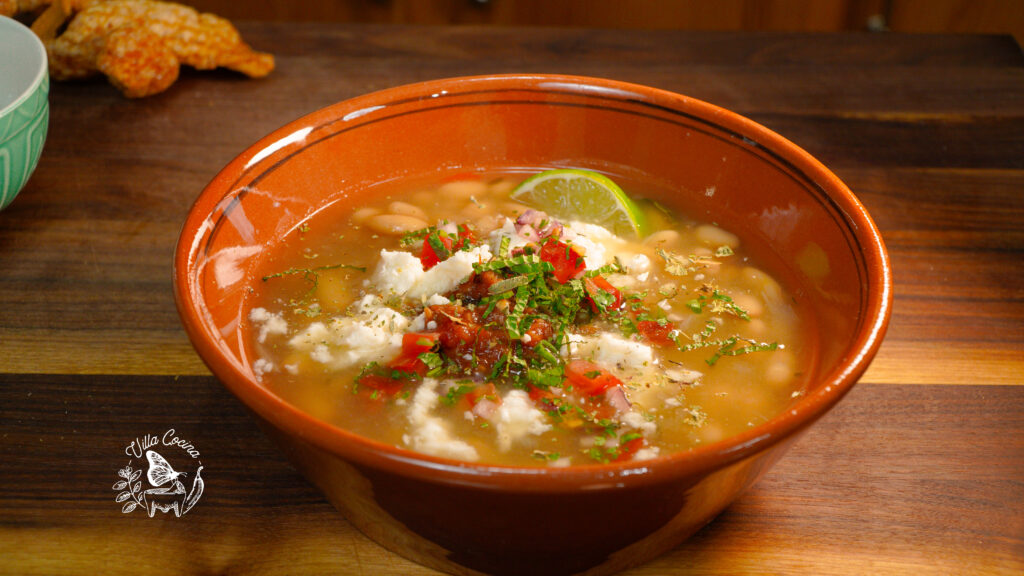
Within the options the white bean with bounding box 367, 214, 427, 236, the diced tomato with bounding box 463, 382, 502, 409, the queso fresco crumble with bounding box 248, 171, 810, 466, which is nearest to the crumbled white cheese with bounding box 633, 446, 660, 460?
the queso fresco crumble with bounding box 248, 171, 810, 466

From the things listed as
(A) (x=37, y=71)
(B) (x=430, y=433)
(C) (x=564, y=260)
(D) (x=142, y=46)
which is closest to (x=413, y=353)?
(B) (x=430, y=433)

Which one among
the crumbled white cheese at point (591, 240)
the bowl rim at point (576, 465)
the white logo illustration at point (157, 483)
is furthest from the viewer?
the crumbled white cheese at point (591, 240)

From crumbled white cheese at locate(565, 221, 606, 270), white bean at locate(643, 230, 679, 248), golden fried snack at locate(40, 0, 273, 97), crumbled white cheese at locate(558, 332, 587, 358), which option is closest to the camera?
crumbled white cheese at locate(558, 332, 587, 358)

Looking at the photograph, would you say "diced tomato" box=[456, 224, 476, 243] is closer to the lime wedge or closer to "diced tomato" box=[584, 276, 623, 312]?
the lime wedge

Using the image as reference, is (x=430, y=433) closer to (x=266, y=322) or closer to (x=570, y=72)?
(x=266, y=322)

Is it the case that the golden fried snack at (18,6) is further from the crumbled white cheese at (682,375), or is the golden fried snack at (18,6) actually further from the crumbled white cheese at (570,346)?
the crumbled white cheese at (682,375)

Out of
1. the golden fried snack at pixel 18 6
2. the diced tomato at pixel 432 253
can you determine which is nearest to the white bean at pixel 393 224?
the diced tomato at pixel 432 253
